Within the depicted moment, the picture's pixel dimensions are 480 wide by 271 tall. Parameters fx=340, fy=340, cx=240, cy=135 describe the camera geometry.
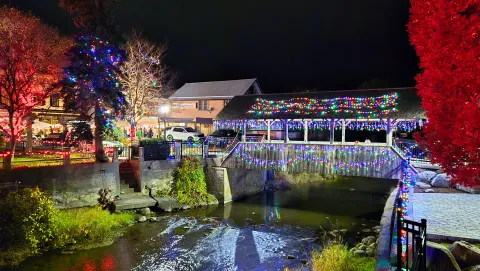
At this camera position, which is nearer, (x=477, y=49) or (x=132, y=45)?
(x=477, y=49)

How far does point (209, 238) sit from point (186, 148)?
29.1 ft

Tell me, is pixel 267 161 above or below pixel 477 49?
below

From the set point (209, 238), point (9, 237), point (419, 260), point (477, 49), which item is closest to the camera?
point (419, 260)

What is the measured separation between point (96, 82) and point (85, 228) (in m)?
8.28

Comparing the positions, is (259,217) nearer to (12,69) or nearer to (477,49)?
(477,49)

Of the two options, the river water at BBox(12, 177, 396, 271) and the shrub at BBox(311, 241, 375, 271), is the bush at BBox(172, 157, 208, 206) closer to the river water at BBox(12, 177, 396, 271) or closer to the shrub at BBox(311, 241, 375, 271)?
the river water at BBox(12, 177, 396, 271)

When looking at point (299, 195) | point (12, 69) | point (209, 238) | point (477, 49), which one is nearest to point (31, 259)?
point (209, 238)

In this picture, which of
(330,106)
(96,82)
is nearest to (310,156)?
(330,106)

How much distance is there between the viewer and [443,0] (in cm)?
823

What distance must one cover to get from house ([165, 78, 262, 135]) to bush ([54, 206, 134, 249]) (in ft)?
78.4

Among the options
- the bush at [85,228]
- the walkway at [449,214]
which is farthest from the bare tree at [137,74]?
the walkway at [449,214]

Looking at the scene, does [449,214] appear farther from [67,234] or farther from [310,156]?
[67,234]

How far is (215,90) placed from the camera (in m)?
42.1

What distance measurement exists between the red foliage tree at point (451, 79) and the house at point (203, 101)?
30832 millimetres
